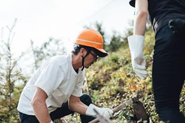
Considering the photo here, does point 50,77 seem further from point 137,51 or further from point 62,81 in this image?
point 137,51

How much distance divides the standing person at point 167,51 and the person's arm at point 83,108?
119 cm

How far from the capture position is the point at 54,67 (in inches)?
110

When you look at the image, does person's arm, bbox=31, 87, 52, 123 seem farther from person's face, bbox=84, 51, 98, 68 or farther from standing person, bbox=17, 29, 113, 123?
person's face, bbox=84, 51, 98, 68

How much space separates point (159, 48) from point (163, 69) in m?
0.16

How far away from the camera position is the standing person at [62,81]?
2705 mm

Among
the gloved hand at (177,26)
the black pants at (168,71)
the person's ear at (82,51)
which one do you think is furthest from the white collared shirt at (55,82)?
the gloved hand at (177,26)

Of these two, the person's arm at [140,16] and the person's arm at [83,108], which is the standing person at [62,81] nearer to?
the person's arm at [83,108]

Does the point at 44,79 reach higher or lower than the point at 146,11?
lower

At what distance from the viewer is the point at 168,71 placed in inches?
79.7

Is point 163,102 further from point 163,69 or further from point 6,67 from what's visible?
point 6,67

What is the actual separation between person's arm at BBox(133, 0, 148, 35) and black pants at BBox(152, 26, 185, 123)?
0.16m

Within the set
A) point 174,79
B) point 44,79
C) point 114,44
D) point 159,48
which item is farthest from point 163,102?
point 114,44

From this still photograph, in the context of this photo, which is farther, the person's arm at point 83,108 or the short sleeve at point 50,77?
the person's arm at point 83,108

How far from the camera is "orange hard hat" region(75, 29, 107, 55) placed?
9.68 ft
